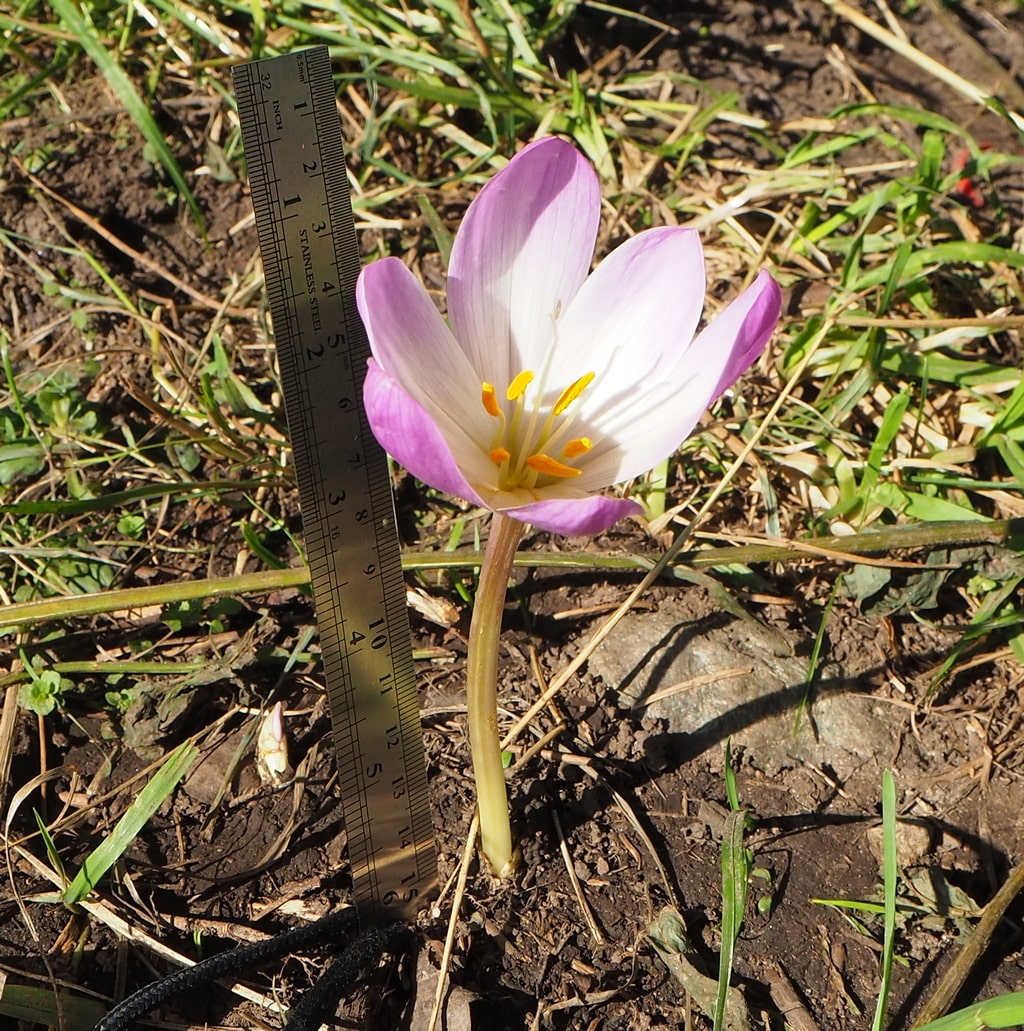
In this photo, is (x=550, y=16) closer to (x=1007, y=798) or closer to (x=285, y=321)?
(x=285, y=321)

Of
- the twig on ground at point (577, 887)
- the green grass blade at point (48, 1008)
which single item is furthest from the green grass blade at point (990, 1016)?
the green grass blade at point (48, 1008)

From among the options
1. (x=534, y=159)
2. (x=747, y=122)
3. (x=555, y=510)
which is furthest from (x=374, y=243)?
(x=555, y=510)

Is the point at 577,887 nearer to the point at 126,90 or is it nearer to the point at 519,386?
the point at 519,386

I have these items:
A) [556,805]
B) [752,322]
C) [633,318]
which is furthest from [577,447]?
[556,805]

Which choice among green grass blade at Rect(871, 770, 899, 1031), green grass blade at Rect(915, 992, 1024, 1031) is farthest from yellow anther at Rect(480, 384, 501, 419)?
green grass blade at Rect(915, 992, 1024, 1031)

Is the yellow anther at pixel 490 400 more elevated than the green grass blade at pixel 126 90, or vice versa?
the green grass blade at pixel 126 90

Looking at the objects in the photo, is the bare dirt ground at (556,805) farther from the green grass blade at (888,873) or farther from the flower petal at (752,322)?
the flower petal at (752,322)

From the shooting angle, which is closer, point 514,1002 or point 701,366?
point 701,366
